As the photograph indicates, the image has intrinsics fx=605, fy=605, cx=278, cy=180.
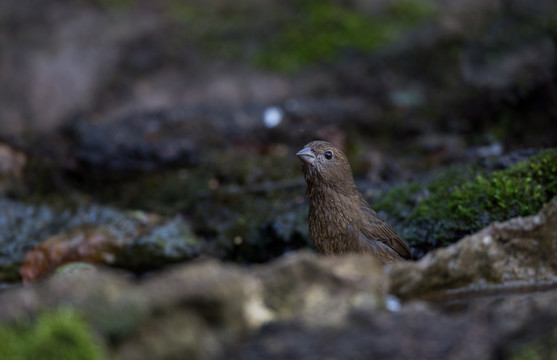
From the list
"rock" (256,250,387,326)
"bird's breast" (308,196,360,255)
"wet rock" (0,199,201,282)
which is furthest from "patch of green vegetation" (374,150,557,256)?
"rock" (256,250,387,326)

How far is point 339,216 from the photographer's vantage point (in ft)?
16.3

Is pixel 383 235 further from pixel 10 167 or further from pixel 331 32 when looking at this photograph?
pixel 331 32

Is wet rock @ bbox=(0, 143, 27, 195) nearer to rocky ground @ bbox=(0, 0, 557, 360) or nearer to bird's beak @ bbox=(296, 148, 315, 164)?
rocky ground @ bbox=(0, 0, 557, 360)

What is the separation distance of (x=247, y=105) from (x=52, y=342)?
23.6 ft

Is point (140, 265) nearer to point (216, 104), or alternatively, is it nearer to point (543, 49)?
point (216, 104)

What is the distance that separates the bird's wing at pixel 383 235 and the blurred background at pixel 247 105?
10.4 inches

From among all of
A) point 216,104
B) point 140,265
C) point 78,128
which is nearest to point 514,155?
point 140,265

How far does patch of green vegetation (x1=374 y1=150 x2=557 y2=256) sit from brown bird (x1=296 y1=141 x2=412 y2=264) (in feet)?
1.09

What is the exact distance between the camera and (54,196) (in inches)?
281

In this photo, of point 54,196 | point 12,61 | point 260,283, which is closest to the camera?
point 260,283

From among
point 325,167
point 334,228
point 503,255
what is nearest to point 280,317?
point 503,255

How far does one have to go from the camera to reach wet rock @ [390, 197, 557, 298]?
128 inches

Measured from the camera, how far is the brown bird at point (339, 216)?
4.89 metres

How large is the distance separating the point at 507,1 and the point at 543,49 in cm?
186
